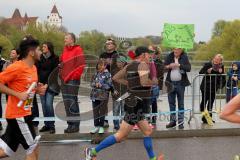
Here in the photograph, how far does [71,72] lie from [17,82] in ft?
10.5

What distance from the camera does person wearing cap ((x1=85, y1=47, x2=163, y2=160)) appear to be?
19.7 ft

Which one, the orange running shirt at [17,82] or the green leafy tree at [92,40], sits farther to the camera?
the green leafy tree at [92,40]

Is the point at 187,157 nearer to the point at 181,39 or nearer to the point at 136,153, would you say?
the point at 136,153

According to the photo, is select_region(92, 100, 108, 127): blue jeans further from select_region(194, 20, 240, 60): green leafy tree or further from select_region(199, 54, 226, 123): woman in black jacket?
select_region(194, 20, 240, 60): green leafy tree

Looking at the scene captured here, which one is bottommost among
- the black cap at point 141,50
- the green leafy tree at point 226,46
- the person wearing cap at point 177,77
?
the green leafy tree at point 226,46

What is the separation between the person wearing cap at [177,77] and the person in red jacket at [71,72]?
1.78 metres

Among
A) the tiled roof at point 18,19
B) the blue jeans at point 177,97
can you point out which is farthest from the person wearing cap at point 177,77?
the tiled roof at point 18,19

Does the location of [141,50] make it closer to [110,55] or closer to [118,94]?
[118,94]

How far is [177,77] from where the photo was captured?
8852 millimetres

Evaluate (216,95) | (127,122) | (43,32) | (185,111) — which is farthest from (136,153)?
(43,32)

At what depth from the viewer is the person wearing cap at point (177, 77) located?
8820 millimetres

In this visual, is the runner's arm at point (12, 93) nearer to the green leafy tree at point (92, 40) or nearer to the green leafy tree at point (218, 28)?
the green leafy tree at point (92, 40)

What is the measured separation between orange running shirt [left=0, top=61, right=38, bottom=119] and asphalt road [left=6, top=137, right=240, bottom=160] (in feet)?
6.83

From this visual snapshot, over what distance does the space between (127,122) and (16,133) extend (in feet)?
5.44
